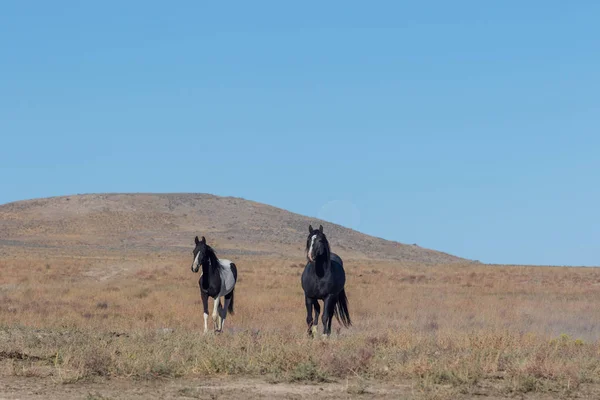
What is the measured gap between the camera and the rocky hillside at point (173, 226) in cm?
11138

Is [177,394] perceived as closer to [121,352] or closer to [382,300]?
[121,352]

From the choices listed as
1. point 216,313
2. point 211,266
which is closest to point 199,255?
point 211,266

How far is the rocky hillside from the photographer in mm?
111375

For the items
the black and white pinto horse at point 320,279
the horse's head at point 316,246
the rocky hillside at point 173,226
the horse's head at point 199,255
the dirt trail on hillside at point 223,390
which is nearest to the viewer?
the dirt trail on hillside at point 223,390

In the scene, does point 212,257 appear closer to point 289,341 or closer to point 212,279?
point 212,279

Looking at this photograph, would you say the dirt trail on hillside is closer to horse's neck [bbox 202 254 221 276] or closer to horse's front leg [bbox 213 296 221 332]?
horse's front leg [bbox 213 296 221 332]

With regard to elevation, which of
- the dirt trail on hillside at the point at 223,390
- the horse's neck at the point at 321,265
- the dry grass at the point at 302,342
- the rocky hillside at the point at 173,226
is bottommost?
the dirt trail on hillside at the point at 223,390

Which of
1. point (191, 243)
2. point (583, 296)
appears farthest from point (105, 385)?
point (191, 243)

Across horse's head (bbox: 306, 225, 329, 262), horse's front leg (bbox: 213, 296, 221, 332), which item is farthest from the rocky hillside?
horse's head (bbox: 306, 225, 329, 262)

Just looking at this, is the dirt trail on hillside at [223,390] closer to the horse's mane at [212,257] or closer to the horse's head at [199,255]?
the horse's head at [199,255]

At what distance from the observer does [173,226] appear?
126312mm

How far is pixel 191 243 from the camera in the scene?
111000mm

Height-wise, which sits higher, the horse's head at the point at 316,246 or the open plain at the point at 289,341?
the horse's head at the point at 316,246

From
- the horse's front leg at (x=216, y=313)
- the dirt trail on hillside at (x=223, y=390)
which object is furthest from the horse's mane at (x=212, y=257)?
→ the dirt trail on hillside at (x=223, y=390)
